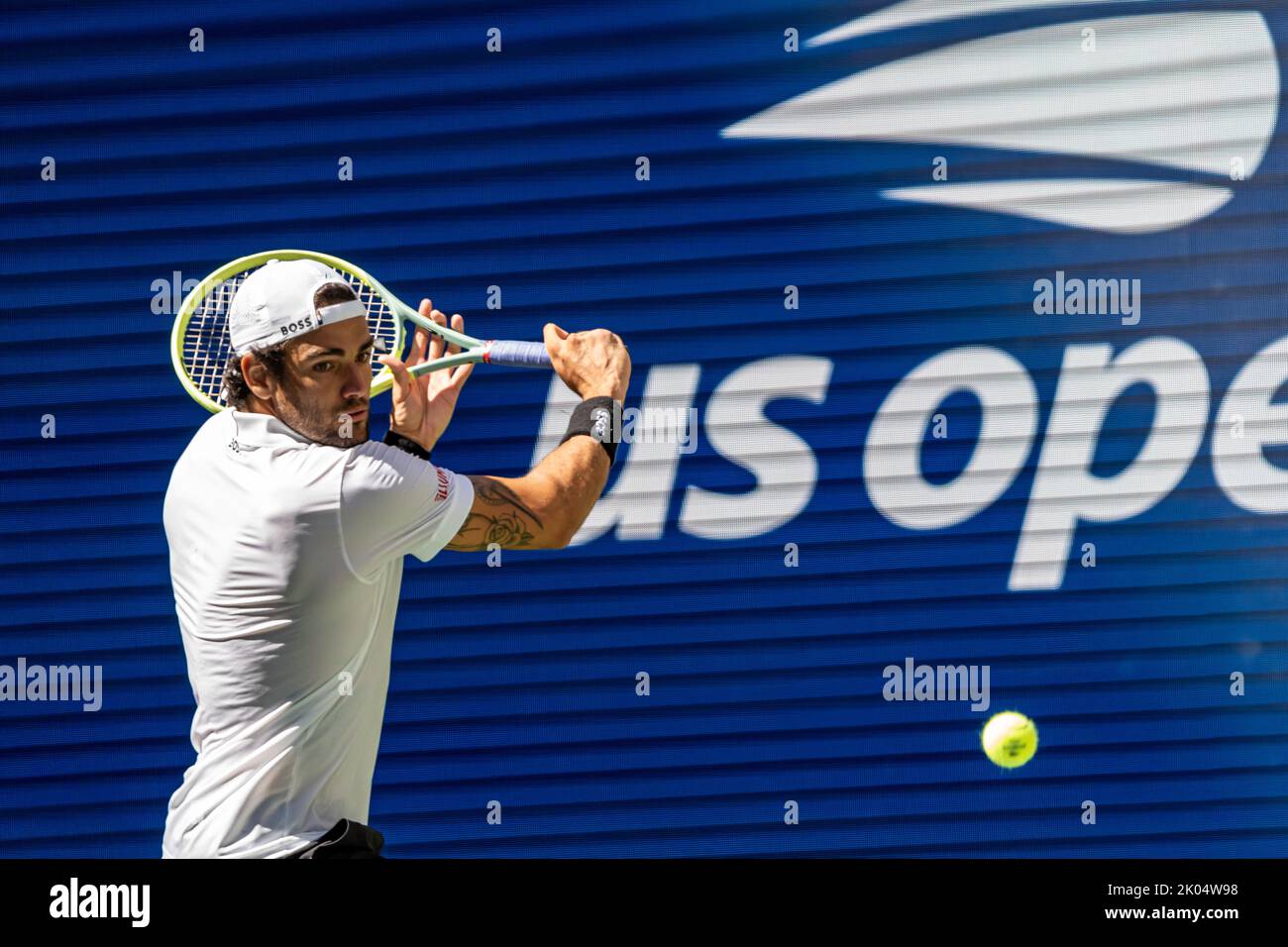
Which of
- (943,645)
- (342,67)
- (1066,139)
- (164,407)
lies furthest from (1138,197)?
(164,407)

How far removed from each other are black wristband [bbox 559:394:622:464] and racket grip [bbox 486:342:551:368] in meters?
0.29

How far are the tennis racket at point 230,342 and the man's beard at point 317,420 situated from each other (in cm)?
34

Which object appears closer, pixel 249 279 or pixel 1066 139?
pixel 249 279

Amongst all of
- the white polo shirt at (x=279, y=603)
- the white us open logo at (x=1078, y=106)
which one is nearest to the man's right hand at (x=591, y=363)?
the white polo shirt at (x=279, y=603)

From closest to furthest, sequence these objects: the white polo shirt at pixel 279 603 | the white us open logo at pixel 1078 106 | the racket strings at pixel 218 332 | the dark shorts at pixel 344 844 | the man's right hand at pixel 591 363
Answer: the white polo shirt at pixel 279 603, the dark shorts at pixel 344 844, the man's right hand at pixel 591 363, the racket strings at pixel 218 332, the white us open logo at pixel 1078 106

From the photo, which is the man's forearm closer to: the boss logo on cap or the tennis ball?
the boss logo on cap

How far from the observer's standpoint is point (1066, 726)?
14.8 feet

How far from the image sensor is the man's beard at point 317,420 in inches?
116

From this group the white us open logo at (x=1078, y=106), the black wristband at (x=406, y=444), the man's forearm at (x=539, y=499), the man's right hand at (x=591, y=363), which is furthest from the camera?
the white us open logo at (x=1078, y=106)

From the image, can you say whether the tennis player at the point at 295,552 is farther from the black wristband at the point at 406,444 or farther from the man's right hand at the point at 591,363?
the black wristband at the point at 406,444

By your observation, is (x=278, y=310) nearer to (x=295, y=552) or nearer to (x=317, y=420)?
(x=317, y=420)

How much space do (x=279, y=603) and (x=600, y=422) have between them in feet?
2.72

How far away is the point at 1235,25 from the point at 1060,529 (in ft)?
5.89

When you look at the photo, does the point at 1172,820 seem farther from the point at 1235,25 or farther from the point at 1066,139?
the point at 1235,25
